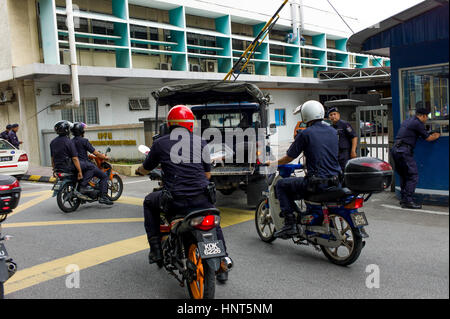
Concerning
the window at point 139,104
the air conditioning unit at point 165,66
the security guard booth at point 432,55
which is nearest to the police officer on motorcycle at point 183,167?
the security guard booth at point 432,55

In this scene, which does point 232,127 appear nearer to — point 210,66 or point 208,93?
point 208,93

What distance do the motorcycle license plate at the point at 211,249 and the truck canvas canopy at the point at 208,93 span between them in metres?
4.66

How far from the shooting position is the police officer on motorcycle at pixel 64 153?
8180mm

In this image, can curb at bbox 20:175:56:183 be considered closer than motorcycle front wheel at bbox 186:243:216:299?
No

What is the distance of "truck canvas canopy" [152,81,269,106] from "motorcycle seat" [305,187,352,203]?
11.5ft

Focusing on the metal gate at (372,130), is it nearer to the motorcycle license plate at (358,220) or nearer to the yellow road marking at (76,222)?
the motorcycle license plate at (358,220)

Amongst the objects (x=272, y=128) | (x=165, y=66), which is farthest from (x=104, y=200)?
(x=165, y=66)

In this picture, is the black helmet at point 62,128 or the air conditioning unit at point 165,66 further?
the air conditioning unit at point 165,66

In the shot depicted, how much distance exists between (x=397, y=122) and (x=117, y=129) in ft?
34.5

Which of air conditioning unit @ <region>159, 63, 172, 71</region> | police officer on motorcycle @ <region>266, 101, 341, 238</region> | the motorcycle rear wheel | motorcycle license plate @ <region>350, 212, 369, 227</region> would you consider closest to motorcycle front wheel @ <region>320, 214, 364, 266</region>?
motorcycle license plate @ <region>350, 212, 369, 227</region>

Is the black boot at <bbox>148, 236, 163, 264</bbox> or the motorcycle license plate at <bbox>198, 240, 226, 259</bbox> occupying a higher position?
the motorcycle license plate at <bbox>198, 240, 226, 259</bbox>

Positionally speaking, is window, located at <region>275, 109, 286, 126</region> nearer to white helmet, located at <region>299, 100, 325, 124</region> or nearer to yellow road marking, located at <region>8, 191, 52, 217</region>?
yellow road marking, located at <region>8, 191, 52, 217</region>

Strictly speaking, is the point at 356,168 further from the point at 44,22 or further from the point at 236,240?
the point at 44,22

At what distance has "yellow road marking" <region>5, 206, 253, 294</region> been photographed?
448 cm
